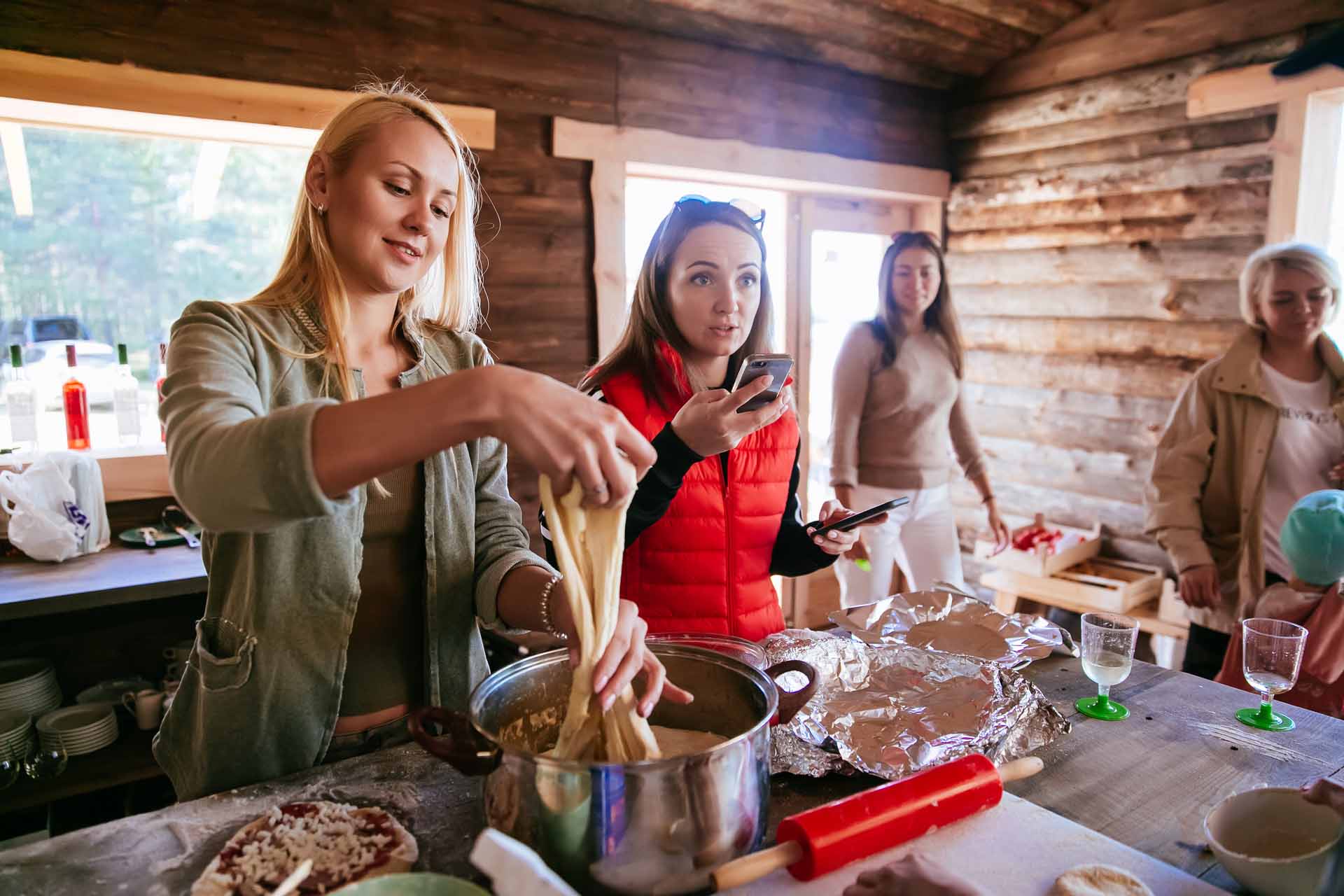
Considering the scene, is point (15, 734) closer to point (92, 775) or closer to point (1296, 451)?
point (92, 775)

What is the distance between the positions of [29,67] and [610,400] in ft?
6.95

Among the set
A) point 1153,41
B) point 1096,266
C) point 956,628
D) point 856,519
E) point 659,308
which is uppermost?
point 1153,41

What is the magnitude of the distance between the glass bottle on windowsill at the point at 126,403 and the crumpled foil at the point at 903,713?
8.73 ft

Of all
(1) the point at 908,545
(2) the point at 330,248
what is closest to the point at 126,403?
(2) the point at 330,248

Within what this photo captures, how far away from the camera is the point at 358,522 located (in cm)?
137

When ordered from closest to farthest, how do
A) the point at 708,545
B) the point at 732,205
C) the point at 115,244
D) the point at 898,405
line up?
the point at 708,545, the point at 732,205, the point at 115,244, the point at 898,405

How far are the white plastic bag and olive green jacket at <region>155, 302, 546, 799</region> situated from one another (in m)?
1.51

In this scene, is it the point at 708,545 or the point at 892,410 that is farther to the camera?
the point at 892,410

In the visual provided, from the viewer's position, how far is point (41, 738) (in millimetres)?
2518

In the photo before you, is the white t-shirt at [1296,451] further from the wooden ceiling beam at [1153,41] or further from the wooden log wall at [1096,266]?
the wooden ceiling beam at [1153,41]

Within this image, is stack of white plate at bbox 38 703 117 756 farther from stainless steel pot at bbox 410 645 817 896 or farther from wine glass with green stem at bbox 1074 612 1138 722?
wine glass with green stem at bbox 1074 612 1138 722

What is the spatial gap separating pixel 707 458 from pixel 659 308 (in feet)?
1.41

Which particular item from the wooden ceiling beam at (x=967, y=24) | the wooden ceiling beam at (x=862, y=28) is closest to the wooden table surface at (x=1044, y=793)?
the wooden ceiling beam at (x=862, y=28)

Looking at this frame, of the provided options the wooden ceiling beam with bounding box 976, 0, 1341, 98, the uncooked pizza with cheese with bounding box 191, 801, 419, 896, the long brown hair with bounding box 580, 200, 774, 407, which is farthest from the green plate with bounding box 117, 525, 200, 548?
the wooden ceiling beam with bounding box 976, 0, 1341, 98
